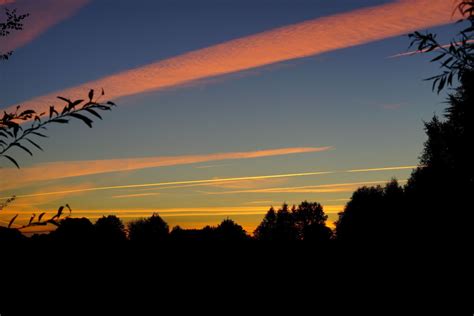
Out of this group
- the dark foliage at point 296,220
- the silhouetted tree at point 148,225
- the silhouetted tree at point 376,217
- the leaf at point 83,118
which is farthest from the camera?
the dark foliage at point 296,220

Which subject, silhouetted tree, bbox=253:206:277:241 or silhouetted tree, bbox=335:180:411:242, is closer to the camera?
silhouetted tree, bbox=335:180:411:242

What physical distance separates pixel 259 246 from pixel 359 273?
5320 millimetres

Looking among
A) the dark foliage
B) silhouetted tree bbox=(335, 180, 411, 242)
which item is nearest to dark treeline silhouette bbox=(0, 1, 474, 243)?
silhouetted tree bbox=(335, 180, 411, 242)

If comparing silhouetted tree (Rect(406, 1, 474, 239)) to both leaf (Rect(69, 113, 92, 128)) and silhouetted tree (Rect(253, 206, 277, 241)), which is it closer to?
leaf (Rect(69, 113, 92, 128))

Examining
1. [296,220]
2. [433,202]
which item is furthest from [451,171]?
[296,220]

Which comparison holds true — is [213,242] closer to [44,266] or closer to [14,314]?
[44,266]

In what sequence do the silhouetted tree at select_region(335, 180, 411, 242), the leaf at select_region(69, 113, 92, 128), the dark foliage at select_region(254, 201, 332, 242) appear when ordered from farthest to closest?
the dark foliage at select_region(254, 201, 332, 242)
the silhouetted tree at select_region(335, 180, 411, 242)
the leaf at select_region(69, 113, 92, 128)

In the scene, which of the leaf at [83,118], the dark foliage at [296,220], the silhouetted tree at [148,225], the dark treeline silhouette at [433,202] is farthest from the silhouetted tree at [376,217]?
the silhouetted tree at [148,225]

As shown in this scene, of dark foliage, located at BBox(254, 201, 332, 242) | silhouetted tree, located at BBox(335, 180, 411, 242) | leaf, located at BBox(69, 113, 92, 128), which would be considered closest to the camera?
leaf, located at BBox(69, 113, 92, 128)

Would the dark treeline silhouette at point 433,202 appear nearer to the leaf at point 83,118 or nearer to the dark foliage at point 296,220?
the leaf at point 83,118

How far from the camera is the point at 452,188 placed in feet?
133

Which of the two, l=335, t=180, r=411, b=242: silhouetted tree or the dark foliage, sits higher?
the dark foliage

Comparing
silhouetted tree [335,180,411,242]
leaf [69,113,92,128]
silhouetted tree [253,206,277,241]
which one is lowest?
leaf [69,113,92,128]

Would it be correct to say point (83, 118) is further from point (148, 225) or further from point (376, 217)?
point (148, 225)
